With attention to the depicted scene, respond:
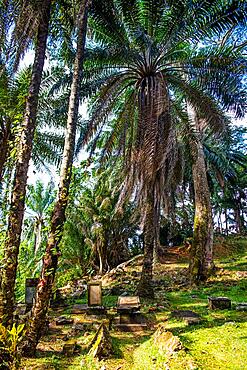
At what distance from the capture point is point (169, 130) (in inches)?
353

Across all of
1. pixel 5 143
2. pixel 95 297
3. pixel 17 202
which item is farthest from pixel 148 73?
pixel 95 297

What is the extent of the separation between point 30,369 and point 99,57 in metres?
8.42

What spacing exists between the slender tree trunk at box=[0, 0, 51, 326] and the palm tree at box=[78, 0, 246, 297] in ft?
13.6

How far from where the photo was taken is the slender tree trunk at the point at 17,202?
4402 millimetres

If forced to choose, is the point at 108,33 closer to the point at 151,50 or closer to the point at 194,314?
the point at 151,50

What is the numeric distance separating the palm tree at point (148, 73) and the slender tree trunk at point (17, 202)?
163 inches

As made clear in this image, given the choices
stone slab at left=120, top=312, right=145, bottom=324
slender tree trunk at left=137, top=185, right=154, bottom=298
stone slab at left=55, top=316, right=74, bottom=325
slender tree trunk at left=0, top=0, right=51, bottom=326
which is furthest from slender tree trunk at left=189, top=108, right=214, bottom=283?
slender tree trunk at left=0, top=0, right=51, bottom=326

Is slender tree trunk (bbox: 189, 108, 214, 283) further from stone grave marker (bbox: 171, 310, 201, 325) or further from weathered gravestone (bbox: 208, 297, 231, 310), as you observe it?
stone grave marker (bbox: 171, 310, 201, 325)

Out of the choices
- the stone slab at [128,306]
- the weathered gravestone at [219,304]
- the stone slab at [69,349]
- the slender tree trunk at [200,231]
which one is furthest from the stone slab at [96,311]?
the slender tree trunk at [200,231]

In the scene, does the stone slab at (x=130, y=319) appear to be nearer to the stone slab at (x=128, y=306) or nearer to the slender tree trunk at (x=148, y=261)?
the stone slab at (x=128, y=306)

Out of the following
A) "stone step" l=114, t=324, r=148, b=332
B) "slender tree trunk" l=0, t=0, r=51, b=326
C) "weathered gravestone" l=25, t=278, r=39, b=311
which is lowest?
"stone step" l=114, t=324, r=148, b=332

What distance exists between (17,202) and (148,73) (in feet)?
22.0

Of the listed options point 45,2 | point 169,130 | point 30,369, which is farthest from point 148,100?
point 30,369

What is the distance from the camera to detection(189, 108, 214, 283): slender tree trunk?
460 inches
